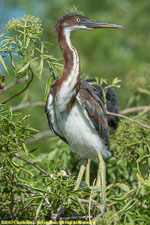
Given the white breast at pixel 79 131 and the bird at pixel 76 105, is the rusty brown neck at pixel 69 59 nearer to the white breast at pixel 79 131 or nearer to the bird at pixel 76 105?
the bird at pixel 76 105

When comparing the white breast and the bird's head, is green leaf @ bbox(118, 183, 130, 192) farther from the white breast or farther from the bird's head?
the bird's head

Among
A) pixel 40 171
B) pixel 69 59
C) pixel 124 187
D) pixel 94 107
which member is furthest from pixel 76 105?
pixel 124 187

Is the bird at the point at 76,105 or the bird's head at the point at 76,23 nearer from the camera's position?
the bird at the point at 76,105

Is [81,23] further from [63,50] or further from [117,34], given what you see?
[117,34]

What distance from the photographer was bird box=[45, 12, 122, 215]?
10.1 feet

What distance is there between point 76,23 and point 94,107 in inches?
26.1

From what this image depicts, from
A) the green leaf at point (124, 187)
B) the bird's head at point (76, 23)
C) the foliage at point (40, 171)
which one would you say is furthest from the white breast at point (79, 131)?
the bird's head at point (76, 23)

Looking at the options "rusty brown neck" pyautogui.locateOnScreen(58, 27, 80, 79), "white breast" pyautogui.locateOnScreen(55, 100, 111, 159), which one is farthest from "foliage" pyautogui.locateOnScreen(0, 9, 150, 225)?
"white breast" pyautogui.locateOnScreen(55, 100, 111, 159)

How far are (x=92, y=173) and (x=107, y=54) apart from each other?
4427mm

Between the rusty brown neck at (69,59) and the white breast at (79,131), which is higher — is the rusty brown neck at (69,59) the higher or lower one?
the higher one

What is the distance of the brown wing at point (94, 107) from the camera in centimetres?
320

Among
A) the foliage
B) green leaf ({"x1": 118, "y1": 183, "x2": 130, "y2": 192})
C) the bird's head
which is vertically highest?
the bird's head

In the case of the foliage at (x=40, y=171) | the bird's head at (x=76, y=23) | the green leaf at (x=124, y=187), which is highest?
the bird's head at (x=76, y=23)

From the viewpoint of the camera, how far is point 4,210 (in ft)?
10.5
